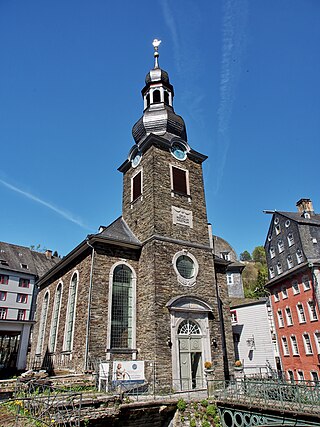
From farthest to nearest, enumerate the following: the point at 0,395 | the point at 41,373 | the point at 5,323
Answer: the point at 5,323, the point at 41,373, the point at 0,395

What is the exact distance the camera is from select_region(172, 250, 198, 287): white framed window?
1739 centimetres

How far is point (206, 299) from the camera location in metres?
17.8

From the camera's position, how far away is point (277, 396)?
1132 centimetres

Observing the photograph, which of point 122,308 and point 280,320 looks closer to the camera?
point 122,308

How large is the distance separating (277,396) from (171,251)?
27.8 ft

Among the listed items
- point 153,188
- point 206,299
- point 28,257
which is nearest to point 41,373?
point 206,299

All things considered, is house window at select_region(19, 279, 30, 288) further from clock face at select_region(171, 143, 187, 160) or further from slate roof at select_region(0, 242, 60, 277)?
clock face at select_region(171, 143, 187, 160)

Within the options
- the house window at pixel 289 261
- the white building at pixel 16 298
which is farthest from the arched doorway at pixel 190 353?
the white building at pixel 16 298

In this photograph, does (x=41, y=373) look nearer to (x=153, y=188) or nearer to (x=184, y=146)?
(x=153, y=188)

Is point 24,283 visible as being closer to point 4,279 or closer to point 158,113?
point 4,279

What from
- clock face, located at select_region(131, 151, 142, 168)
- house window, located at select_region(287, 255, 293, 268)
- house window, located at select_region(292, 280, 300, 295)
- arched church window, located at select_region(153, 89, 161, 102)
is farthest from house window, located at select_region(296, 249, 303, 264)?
arched church window, located at select_region(153, 89, 161, 102)

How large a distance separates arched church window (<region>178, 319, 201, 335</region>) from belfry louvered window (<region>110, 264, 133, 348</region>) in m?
2.61

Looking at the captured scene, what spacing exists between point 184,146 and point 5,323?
19.4 metres

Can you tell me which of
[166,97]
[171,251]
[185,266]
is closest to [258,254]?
[166,97]
